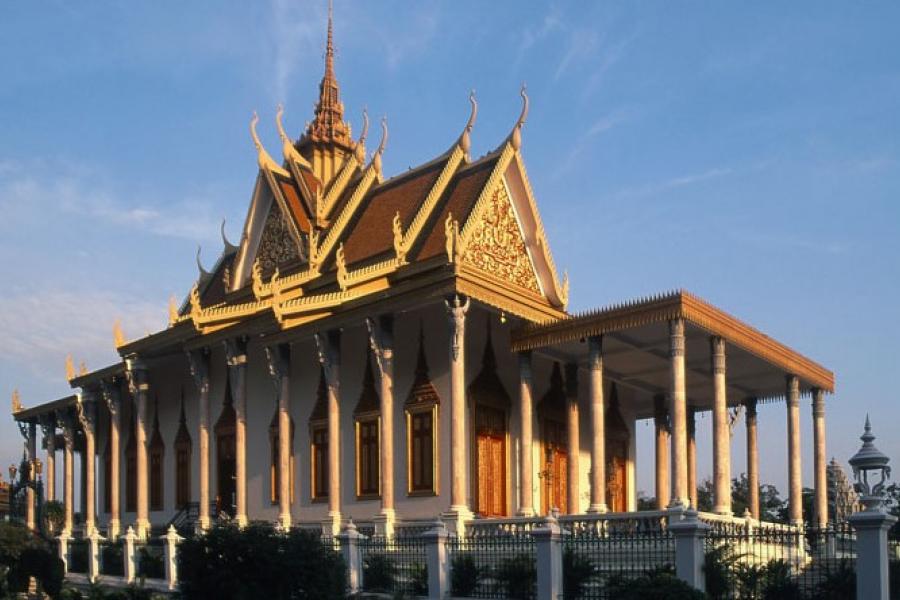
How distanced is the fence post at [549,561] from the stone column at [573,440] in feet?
22.0

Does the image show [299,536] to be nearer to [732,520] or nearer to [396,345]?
[732,520]

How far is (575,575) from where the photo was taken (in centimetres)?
1402

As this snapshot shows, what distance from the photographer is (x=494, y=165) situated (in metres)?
23.3

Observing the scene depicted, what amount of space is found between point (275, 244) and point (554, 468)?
8827 millimetres

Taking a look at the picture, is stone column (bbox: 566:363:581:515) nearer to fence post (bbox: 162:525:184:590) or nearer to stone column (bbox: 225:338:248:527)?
stone column (bbox: 225:338:248:527)

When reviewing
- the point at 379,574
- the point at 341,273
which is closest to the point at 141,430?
the point at 341,273

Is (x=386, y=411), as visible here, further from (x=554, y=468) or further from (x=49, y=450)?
(x=49, y=450)

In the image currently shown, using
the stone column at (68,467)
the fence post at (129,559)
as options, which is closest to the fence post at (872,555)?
the fence post at (129,559)

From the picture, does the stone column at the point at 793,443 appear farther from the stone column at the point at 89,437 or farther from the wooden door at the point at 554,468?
the stone column at the point at 89,437

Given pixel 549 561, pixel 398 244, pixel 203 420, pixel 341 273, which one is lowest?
pixel 549 561

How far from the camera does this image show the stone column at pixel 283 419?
880 inches

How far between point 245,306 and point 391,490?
230 inches

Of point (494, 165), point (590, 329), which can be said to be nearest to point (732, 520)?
point (590, 329)

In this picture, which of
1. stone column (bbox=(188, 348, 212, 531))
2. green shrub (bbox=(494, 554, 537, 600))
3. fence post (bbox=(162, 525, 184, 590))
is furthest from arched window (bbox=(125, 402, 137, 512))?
green shrub (bbox=(494, 554, 537, 600))
